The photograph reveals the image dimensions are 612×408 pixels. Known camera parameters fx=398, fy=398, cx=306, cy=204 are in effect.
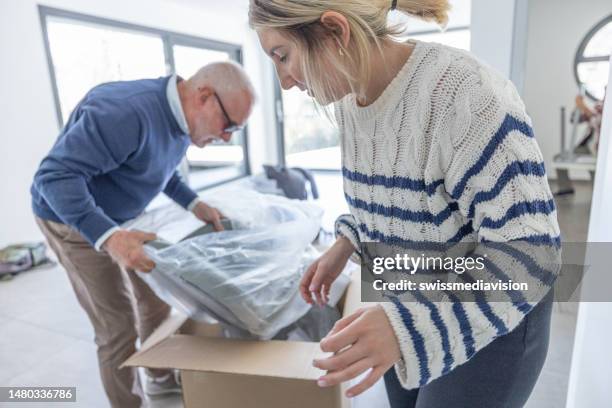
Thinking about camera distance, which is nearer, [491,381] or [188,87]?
[491,381]

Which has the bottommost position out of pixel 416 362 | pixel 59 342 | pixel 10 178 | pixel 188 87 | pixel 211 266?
pixel 59 342

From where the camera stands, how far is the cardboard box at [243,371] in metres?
0.88

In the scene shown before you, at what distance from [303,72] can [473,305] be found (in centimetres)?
39

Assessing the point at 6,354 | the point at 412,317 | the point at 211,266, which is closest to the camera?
the point at 412,317

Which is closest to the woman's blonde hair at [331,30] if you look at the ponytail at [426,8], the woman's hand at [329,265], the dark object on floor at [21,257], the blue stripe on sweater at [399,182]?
the ponytail at [426,8]

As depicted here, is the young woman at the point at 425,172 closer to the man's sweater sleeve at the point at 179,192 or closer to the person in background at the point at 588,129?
the man's sweater sleeve at the point at 179,192

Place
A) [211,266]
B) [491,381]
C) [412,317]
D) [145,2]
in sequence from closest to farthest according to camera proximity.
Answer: [412,317] < [491,381] < [211,266] < [145,2]

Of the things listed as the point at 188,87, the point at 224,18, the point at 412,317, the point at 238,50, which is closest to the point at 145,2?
the point at 224,18

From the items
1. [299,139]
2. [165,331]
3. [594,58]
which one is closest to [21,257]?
[165,331]

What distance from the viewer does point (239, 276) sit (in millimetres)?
1085

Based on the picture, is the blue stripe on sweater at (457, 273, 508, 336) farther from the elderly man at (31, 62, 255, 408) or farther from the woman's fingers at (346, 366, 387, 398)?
the elderly man at (31, 62, 255, 408)

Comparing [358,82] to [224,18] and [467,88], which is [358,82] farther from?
[224,18]

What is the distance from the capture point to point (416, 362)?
431 mm

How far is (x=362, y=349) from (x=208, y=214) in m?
1.14
